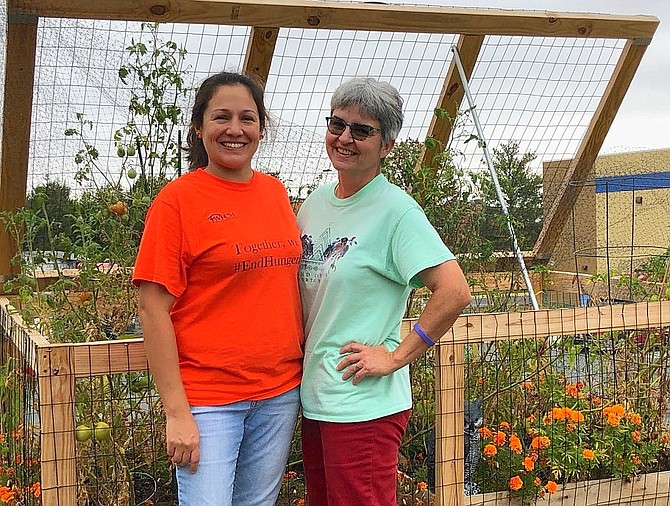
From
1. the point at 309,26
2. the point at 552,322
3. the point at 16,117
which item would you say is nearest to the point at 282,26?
the point at 309,26

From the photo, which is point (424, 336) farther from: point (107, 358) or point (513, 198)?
Result: point (513, 198)

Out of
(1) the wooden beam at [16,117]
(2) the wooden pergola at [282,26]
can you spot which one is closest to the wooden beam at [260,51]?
(2) the wooden pergola at [282,26]

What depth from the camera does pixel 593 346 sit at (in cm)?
346

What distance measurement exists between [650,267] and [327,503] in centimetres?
275

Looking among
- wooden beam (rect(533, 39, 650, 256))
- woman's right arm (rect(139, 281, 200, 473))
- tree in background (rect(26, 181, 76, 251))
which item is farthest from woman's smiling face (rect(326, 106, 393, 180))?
wooden beam (rect(533, 39, 650, 256))

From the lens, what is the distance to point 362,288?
76.9 inches

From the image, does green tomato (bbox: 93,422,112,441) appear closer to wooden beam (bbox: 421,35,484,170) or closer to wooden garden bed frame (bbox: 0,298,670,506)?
wooden garden bed frame (bbox: 0,298,670,506)

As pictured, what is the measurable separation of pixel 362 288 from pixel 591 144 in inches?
128

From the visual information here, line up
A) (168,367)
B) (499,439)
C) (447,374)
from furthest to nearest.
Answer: (499,439)
(447,374)
(168,367)

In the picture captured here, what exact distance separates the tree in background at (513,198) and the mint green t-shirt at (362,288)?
1.53 metres

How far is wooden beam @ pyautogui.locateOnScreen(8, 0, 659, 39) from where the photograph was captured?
3303mm

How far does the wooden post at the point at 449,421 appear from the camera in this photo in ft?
9.04

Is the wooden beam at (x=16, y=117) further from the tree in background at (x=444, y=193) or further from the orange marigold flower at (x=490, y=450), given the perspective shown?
the orange marigold flower at (x=490, y=450)

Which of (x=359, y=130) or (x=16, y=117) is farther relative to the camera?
(x=16, y=117)
